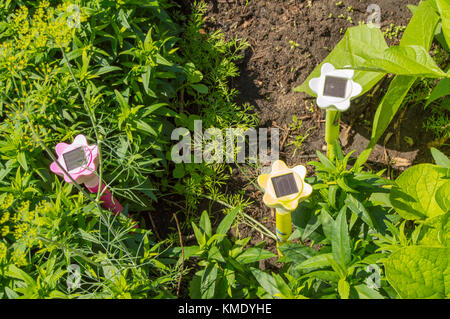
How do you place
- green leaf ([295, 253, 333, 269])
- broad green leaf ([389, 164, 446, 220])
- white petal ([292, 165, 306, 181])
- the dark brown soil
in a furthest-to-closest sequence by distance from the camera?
1. the dark brown soil
2. broad green leaf ([389, 164, 446, 220])
3. white petal ([292, 165, 306, 181])
4. green leaf ([295, 253, 333, 269])

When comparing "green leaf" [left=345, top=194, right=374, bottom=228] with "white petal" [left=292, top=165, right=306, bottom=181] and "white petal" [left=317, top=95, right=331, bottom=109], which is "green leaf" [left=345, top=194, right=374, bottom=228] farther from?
"white petal" [left=317, top=95, right=331, bottom=109]

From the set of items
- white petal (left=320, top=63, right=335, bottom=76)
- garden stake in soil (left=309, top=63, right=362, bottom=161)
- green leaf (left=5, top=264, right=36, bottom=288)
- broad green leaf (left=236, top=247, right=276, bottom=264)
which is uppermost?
white petal (left=320, top=63, right=335, bottom=76)

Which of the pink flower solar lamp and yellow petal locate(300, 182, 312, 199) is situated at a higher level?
the pink flower solar lamp

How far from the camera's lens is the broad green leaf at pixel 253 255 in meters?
1.75

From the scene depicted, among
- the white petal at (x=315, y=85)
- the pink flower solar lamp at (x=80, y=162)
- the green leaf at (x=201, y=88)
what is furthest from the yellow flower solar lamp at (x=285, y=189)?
the green leaf at (x=201, y=88)

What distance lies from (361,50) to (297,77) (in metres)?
0.50

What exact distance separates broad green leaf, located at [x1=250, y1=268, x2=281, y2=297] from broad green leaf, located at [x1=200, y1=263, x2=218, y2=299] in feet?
0.59

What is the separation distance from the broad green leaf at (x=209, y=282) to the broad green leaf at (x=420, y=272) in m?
0.72

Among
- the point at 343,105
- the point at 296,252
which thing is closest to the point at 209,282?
the point at 296,252

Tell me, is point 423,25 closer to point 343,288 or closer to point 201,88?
point 201,88

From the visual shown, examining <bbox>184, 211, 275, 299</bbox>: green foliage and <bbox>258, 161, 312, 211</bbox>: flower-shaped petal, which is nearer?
<bbox>258, 161, 312, 211</bbox>: flower-shaped petal

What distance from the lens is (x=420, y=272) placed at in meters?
1.60

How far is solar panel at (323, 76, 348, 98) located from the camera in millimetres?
1767

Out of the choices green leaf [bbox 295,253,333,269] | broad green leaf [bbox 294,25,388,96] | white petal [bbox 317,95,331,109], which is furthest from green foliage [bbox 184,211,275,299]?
broad green leaf [bbox 294,25,388,96]
